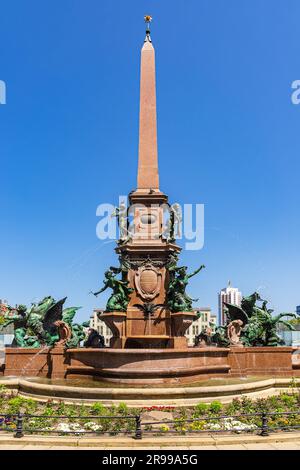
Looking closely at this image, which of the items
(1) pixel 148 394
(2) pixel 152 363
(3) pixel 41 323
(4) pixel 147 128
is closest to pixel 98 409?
(1) pixel 148 394

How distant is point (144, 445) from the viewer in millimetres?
9555

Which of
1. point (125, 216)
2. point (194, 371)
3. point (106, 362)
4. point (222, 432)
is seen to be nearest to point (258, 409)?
point (222, 432)

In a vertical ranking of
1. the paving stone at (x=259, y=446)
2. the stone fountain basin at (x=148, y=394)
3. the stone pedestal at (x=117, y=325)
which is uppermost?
the stone pedestal at (x=117, y=325)

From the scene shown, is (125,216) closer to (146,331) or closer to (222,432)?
(146,331)

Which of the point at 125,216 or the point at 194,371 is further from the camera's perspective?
the point at 125,216

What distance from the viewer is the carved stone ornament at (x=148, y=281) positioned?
21.7 metres

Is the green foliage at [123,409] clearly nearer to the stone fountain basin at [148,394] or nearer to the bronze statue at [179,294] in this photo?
the stone fountain basin at [148,394]

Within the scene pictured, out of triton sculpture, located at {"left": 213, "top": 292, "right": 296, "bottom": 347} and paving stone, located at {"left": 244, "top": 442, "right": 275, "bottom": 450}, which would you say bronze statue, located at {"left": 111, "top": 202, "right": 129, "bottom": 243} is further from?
paving stone, located at {"left": 244, "top": 442, "right": 275, "bottom": 450}

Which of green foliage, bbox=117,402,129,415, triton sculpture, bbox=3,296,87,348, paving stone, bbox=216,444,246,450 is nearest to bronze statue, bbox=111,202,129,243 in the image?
triton sculpture, bbox=3,296,87,348

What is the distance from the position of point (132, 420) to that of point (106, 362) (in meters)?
6.12

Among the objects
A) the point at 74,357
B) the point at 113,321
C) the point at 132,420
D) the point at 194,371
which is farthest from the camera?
the point at 113,321

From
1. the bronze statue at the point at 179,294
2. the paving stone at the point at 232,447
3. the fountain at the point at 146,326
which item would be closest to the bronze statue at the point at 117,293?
the fountain at the point at 146,326

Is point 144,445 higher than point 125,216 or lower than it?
lower

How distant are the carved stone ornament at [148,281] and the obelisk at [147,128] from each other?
460 centimetres
